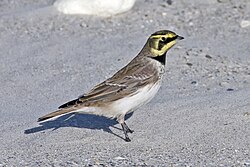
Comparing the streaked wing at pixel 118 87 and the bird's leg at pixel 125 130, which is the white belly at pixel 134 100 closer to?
the streaked wing at pixel 118 87

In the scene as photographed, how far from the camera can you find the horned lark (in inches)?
283

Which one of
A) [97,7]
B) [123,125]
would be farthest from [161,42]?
[97,7]

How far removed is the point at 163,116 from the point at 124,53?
2.28m

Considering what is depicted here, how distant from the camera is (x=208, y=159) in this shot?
6711mm

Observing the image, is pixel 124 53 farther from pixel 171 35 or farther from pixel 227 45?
pixel 171 35

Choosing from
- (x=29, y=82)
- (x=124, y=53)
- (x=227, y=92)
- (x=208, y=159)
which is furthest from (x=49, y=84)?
(x=208, y=159)

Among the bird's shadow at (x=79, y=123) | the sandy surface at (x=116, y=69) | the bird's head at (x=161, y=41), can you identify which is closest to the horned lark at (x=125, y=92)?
the bird's head at (x=161, y=41)

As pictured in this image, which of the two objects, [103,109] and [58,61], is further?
[58,61]

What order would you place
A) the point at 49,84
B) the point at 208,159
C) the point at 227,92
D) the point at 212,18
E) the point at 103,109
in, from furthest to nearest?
the point at 212,18
the point at 49,84
the point at 227,92
the point at 103,109
the point at 208,159

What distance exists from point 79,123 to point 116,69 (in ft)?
5.78

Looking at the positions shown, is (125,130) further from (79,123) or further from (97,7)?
(97,7)

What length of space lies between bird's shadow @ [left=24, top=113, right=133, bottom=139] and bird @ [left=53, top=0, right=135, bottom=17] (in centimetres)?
347

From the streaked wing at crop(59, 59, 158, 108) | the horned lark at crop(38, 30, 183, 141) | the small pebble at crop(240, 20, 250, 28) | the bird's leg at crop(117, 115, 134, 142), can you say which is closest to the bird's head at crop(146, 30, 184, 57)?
the horned lark at crop(38, 30, 183, 141)

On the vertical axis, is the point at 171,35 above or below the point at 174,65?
above
